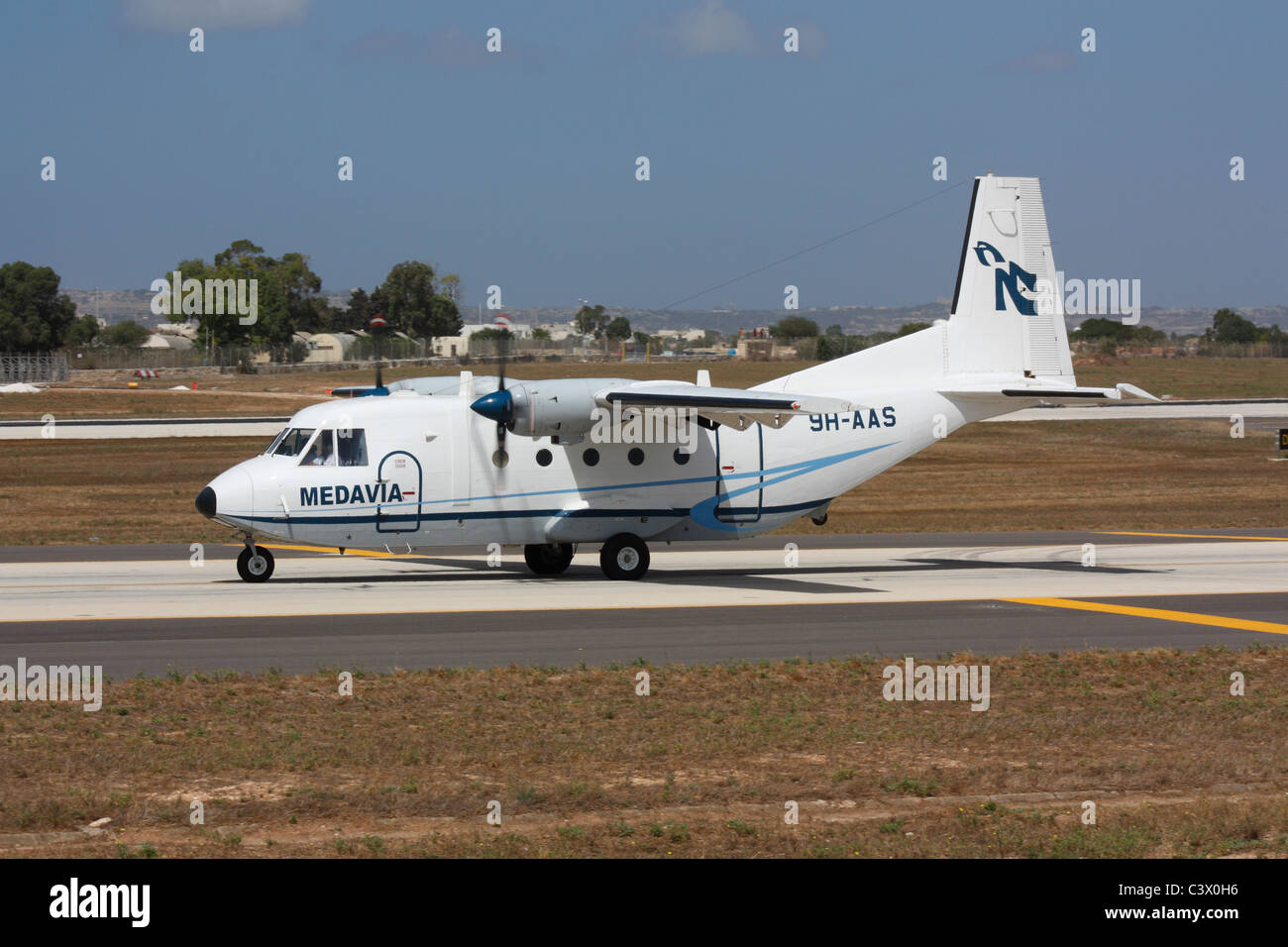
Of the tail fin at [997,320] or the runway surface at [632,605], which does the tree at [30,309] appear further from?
the tail fin at [997,320]

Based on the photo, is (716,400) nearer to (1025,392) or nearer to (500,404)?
(500,404)

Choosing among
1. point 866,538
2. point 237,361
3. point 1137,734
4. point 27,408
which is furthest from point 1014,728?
point 237,361

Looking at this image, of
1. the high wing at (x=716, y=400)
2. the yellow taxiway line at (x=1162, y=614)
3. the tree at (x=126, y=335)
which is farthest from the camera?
the tree at (x=126, y=335)

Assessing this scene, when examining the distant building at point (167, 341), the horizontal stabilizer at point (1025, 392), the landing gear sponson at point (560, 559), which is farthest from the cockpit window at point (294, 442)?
the distant building at point (167, 341)

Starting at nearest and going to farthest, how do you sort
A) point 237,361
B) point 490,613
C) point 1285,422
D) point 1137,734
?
point 1137,734
point 490,613
point 1285,422
point 237,361

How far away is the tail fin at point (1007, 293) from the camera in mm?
24547

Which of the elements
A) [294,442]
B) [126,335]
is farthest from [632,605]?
[126,335]

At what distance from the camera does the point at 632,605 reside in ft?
63.7

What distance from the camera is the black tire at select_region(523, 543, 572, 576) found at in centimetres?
2333

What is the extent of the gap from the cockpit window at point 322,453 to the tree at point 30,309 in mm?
106907

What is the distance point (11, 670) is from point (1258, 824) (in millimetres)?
12483

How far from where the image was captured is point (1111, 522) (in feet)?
110

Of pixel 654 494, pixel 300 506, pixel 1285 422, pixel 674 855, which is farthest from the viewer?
pixel 1285 422
